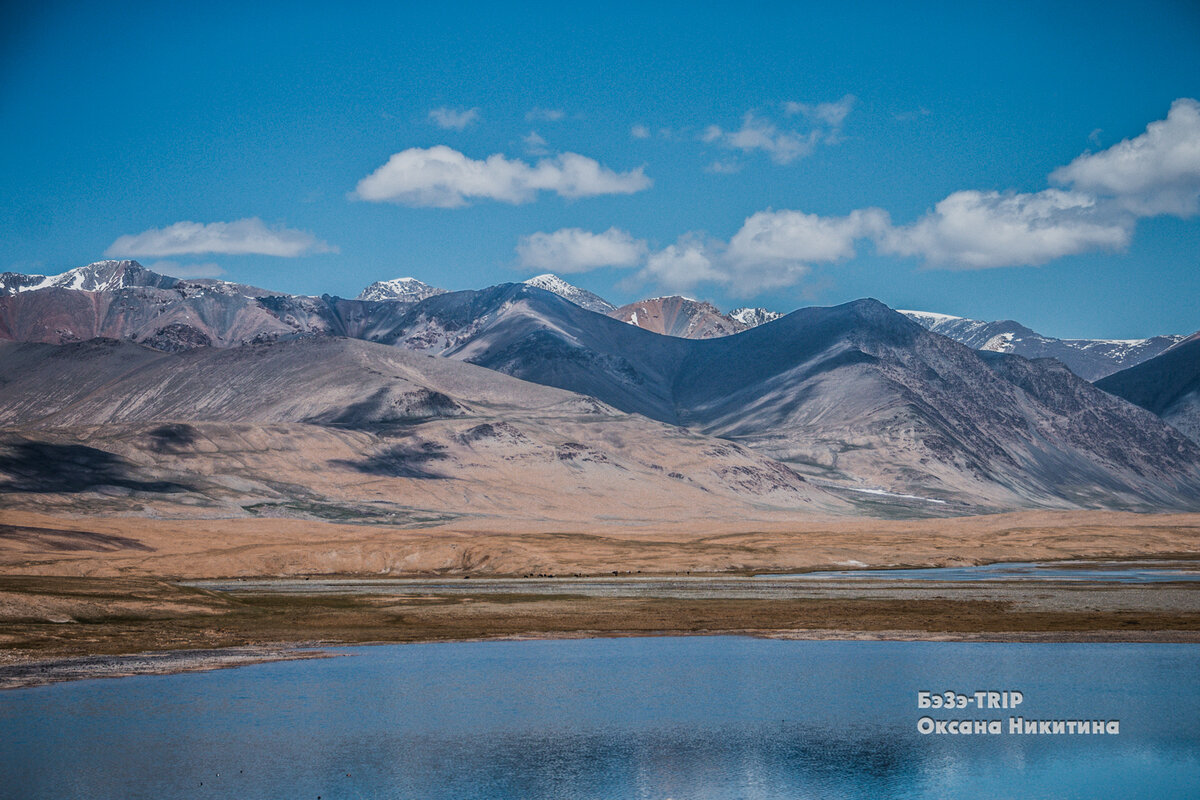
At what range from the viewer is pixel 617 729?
40906mm

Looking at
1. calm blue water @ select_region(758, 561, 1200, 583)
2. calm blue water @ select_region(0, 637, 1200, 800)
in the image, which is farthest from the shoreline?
calm blue water @ select_region(758, 561, 1200, 583)

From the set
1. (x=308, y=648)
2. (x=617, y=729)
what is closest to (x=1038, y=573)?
(x=308, y=648)

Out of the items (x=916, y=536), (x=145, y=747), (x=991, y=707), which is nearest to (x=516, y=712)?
(x=145, y=747)

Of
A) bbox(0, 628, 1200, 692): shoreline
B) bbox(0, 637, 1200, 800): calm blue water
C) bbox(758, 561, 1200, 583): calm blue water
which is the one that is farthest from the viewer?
Answer: bbox(758, 561, 1200, 583): calm blue water

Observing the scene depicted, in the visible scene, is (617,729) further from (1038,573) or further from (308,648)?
(1038,573)

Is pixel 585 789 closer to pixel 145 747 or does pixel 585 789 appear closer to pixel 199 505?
pixel 145 747

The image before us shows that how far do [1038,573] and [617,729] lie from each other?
3209 inches

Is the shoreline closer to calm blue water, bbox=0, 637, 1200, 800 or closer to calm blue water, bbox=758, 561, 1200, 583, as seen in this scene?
calm blue water, bbox=0, 637, 1200, 800

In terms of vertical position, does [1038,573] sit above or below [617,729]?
below

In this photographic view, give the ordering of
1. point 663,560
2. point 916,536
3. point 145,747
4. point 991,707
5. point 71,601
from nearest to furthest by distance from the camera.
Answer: point 145,747
point 991,707
point 71,601
point 663,560
point 916,536

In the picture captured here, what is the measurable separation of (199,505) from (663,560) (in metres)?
98.8

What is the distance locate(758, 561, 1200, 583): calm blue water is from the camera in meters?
102

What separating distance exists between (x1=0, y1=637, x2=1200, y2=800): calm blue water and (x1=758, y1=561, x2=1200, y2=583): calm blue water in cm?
4795

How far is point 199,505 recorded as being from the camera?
192m
